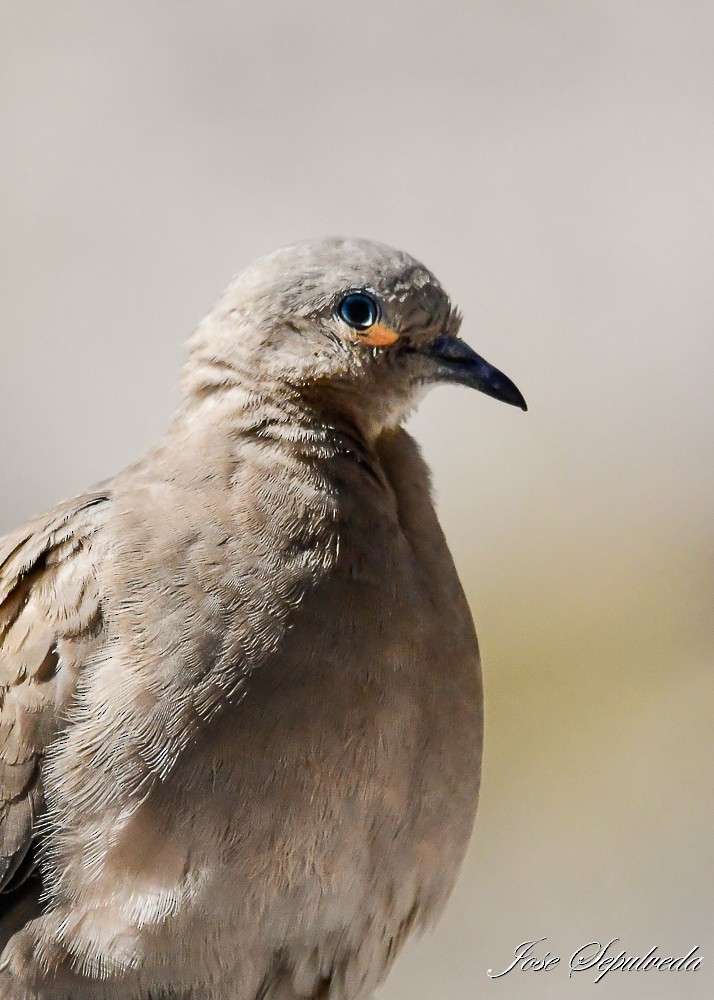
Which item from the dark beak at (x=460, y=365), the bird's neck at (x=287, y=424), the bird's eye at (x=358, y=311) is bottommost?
the bird's neck at (x=287, y=424)

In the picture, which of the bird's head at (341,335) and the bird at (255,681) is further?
the bird's head at (341,335)

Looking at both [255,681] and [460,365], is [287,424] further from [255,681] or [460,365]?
[255,681]

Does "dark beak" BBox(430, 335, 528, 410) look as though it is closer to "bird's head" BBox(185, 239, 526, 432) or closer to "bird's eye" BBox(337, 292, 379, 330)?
"bird's head" BBox(185, 239, 526, 432)

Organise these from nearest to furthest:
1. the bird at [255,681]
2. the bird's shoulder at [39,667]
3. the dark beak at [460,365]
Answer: the bird at [255,681]
the bird's shoulder at [39,667]
the dark beak at [460,365]

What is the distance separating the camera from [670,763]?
4.84m

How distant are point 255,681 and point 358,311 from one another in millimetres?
563

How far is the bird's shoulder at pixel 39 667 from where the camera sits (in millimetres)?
1742

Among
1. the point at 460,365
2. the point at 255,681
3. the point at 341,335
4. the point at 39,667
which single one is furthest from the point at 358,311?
the point at 39,667

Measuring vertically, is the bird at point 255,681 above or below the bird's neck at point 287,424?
below

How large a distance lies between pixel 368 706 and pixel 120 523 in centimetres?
45

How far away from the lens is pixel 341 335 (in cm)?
180

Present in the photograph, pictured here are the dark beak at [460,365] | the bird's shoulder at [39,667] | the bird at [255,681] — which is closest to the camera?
the bird at [255,681]

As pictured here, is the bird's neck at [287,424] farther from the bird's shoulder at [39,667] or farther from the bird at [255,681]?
the bird's shoulder at [39,667]

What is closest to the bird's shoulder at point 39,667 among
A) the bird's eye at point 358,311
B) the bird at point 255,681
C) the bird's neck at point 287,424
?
the bird at point 255,681
